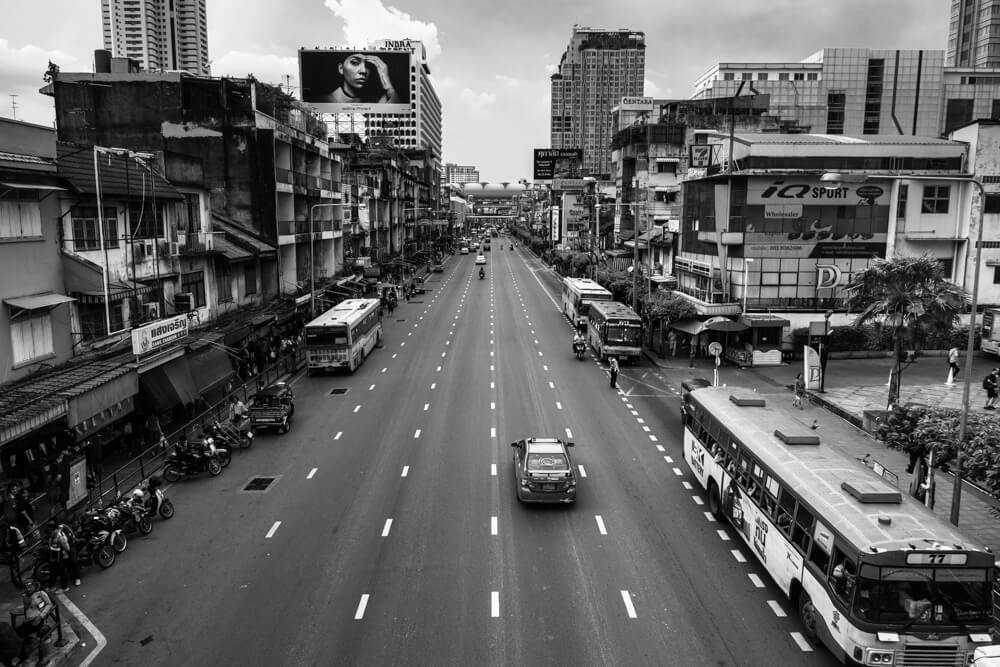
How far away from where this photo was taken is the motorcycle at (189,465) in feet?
75.7

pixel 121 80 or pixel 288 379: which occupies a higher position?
pixel 121 80

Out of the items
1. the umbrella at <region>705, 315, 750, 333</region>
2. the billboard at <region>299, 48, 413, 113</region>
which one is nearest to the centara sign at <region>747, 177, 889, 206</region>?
the umbrella at <region>705, 315, 750, 333</region>

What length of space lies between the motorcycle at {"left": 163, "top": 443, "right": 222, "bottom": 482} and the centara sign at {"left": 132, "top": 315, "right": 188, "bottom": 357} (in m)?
3.88

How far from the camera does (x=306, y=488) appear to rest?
2216 cm

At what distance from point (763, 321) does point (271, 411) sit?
2804 centimetres

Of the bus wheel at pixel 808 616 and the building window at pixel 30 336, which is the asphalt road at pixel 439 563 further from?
the building window at pixel 30 336

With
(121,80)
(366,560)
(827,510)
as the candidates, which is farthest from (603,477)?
(121,80)

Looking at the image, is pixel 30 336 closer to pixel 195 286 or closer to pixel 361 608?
pixel 195 286

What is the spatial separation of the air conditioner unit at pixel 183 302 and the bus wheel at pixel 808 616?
27.8m

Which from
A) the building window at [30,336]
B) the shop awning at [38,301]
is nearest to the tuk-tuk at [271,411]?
the building window at [30,336]

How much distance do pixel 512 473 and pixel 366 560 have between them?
7.23 m

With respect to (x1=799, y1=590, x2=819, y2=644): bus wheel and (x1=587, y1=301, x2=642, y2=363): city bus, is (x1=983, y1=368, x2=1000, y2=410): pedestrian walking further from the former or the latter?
(x1=799, y1=590, x2=819, y2=644): bus wheel

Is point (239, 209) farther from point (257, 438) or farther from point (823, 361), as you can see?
point (823, 361)

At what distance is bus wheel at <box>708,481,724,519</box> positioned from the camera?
19.4 metres
